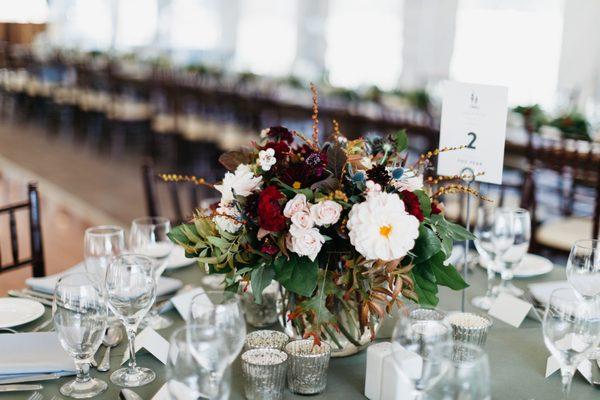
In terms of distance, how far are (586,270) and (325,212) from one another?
0.70 m

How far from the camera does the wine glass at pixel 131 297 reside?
1.34 meters

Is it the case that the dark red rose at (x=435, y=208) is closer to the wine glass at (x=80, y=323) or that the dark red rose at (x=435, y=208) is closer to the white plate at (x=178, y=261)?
the wine glass at (x=80, y=323)

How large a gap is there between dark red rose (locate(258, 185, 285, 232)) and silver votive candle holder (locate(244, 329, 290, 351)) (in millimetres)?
244

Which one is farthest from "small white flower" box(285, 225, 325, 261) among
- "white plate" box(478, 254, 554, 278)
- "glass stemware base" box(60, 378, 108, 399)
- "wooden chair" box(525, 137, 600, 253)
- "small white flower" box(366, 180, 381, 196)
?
"wooden chair" box(525, 137, 600, 253)

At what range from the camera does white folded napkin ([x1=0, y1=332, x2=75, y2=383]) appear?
4.44ft

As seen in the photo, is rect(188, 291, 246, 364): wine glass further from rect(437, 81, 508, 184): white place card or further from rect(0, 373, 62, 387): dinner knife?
rect(437, 81, 508, 184): white place card

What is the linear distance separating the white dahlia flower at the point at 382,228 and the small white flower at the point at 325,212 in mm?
35

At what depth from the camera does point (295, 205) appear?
1.25 m

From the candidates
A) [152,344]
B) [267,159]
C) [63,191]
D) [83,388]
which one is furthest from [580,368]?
[63,191]

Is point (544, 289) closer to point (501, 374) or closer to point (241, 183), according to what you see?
point (501, 374)

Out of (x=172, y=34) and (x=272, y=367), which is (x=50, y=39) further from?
(x=272, y=367)

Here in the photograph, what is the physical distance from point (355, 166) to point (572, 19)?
21.7 feet

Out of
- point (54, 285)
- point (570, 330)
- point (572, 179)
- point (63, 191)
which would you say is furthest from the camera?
point (63, 191)

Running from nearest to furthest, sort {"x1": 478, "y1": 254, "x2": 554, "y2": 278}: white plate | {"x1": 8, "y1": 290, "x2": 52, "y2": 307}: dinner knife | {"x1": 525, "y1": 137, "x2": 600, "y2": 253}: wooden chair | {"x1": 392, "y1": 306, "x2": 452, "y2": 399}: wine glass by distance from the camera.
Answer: {"x1": 392, "y1": 306, "x2": 452, "y2": 399}: wine glass
{"x1": 8, "y1": 290, "x2": 52, "y2": 307}: dinner knife
{"x1": 478, "y1": 254, "x2": 554, "y2": 278}: white plate
{"x1": 525, "y1": 137, "x2": 600, "y2": 253}: wooden chair
